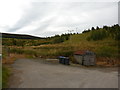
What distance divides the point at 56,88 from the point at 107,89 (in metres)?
2.87

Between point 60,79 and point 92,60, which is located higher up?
point 92,60

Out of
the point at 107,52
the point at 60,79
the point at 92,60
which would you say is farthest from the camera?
the point at 107,52

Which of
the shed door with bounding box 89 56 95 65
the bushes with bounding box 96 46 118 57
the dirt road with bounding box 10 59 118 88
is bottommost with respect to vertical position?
the dirt road with bounding box 10 59 118 88

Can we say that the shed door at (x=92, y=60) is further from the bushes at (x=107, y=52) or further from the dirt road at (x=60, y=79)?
the dirt road at (x=60, y=79)

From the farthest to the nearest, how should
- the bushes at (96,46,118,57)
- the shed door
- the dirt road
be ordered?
the bushes at (96,46,118,57) → the shed door → the dirt road

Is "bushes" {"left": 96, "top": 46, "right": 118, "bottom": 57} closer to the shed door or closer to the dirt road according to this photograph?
the shed door

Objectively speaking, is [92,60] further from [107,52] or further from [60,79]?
[60,79]

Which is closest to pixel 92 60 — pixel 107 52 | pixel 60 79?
pixel 107 52

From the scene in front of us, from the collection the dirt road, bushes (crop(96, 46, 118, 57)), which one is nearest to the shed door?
bushes (crop(96, 46, 118, 57))

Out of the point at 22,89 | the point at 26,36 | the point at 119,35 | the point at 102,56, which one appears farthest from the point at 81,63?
the point at 26,36

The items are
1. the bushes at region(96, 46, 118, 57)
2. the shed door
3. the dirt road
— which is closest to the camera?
the dirt road

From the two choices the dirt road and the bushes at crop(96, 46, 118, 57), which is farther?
the bushes at crop(96, 46, 118, 57)

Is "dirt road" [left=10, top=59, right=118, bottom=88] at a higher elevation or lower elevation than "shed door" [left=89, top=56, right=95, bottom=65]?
lower

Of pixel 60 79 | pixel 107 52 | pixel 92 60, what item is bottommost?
pixel 60 79
